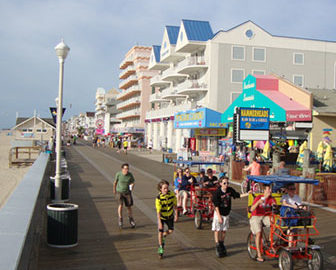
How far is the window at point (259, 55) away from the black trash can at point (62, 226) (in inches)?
1451

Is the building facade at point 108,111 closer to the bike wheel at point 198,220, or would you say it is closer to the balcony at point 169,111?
the balcony at point 169,111

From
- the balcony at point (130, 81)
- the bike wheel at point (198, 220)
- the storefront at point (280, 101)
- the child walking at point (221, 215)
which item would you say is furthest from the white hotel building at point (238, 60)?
the child walking at point (221, 215)

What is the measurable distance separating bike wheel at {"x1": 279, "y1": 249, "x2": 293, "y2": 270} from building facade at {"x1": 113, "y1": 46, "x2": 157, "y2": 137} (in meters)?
63.3

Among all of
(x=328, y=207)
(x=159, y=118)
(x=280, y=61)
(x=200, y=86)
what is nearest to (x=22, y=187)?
(x=328, y=207)

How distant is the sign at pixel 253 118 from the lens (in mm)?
19797

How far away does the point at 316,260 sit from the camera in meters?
6.73

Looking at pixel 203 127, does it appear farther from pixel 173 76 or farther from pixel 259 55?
pixel 173 76

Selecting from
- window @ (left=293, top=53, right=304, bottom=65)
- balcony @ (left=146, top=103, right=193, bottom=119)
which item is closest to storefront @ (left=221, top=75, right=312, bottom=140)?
balcony @ (left=146, top=103, right=193, bottom=119)

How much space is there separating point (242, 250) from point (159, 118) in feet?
159

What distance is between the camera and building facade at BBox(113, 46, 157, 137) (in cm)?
7356

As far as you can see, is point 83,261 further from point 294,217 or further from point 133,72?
point 133,72

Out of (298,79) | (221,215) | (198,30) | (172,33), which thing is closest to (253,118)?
(221,215)

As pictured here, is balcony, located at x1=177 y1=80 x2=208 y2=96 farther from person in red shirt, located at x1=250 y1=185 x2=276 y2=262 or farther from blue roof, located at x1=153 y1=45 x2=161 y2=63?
person in red shirt, located at x1=250 y1=185 x2=276 y2=262

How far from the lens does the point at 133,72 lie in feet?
277
